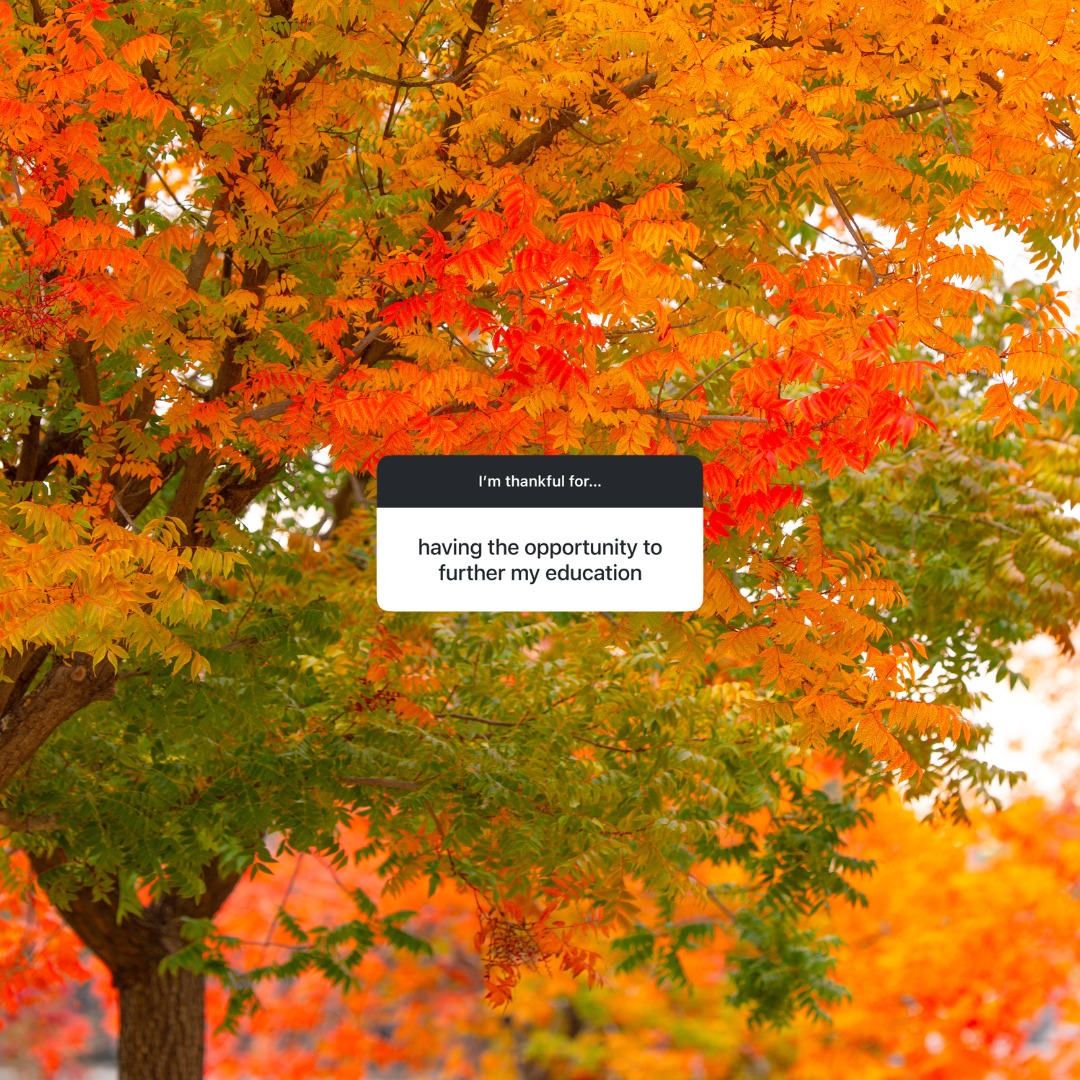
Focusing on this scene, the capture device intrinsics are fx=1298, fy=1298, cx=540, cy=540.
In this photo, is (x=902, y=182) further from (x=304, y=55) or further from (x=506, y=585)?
(x=506, y=585)

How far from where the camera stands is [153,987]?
1169 centimetres

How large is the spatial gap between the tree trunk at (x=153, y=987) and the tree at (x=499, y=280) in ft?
11.2

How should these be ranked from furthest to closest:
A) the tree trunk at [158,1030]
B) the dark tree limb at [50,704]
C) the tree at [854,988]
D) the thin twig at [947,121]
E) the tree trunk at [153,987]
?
the tree at [854,988] < the tree trunk at [158,1030] < the tree trunk at [153,987] < the dark tree limb at [50,704] < the thin twig at [947,121]

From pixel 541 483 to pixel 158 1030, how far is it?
9.25 metres

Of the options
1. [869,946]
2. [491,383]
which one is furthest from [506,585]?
[869,946]

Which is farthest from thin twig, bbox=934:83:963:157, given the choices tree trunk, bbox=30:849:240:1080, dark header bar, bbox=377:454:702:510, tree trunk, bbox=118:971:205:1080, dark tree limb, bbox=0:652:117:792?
tree trunk, bbox=118:971:205:1080

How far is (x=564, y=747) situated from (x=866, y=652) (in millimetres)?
3394

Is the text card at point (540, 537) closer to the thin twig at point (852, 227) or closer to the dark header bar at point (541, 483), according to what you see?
the dark header bar at point (541, 483)

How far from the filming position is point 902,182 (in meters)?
6.37

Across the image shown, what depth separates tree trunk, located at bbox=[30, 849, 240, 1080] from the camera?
37.9 feet

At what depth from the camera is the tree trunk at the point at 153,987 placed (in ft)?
37.9

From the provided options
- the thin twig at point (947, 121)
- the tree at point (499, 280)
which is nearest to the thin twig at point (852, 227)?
the tree at point (499, 280)

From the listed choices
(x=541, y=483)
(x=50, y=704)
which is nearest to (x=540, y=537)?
(x=541, y=483)

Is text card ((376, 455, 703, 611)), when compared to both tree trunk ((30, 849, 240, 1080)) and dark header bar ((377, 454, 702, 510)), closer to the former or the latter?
dark header bar ((377, 454, 702, 510))
